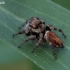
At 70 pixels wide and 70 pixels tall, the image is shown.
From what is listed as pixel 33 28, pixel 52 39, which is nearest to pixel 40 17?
pixel 33 28

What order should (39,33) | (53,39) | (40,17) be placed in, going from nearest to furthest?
(53,39)
(39,33)
(40,17)

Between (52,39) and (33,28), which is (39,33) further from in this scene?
(52,39)

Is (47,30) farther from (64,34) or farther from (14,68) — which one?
(14,68)

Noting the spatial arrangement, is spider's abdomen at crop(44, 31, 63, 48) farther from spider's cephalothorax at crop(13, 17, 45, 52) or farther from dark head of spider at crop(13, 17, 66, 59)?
spider's cephalothorax at crop(13, 17, 45, 52)

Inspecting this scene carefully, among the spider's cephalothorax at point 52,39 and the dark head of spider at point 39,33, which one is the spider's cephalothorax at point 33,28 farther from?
the spider's cephalothorax at point 52,39

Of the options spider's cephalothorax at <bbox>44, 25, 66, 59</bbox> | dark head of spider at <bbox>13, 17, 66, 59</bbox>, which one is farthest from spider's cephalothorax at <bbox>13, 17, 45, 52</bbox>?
spider's cephalothorax at <bbox>44, 25, 66, 59</bbox>

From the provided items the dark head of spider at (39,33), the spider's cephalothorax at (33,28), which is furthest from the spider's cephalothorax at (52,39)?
the spider's cephalothorax at (33,28)

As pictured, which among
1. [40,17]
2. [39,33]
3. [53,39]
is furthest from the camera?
[40,17]
